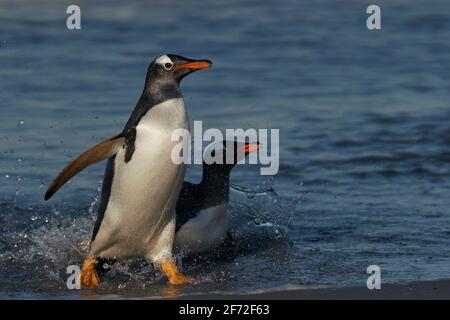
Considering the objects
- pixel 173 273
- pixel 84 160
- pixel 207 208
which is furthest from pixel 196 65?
pixel 173 273

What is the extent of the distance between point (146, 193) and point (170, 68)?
782 mm

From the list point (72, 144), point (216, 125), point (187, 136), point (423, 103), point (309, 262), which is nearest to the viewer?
point (187, 136)

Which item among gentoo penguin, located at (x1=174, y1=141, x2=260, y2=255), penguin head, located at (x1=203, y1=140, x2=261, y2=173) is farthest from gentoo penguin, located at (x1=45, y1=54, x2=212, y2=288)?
penguin head, located at (x1=203, y1=140, x2=261, y2=173)

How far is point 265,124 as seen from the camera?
11.9 m

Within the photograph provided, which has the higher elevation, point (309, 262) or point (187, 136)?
point (187, 136)

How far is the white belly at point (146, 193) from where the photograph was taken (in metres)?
7.07

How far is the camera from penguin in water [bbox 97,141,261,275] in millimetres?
7820

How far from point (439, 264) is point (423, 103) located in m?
6.05

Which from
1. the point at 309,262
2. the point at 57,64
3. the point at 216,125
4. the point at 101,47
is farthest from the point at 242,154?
the point at 101,47

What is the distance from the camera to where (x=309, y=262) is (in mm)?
7605

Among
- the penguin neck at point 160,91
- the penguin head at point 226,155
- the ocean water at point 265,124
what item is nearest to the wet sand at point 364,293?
the ocean water at point 265,124

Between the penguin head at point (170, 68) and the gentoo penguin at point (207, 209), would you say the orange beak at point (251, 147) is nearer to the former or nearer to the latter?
the gentoo penguin at point (207, 209)

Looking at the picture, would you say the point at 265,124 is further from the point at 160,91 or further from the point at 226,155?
the point at 160,91
